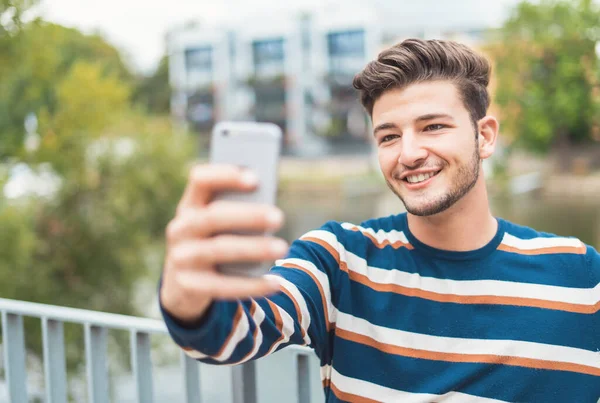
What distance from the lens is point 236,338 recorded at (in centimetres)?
64

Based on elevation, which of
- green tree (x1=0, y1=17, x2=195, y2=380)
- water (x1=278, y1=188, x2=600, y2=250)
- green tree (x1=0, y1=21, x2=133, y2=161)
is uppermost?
green tree (x1=0, y1=21, x2=133, y2=161)

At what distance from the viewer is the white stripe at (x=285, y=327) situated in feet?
2.50

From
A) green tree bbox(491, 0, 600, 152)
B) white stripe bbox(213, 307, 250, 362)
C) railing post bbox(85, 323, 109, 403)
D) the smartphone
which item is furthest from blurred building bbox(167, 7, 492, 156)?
the smartphone

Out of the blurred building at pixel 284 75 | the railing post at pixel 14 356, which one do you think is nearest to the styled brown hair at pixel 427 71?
the railing post at pixel 14 356

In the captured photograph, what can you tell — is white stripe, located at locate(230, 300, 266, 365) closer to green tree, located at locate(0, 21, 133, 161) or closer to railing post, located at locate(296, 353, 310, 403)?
railing post, located at locate(296, 353, 310, 403)

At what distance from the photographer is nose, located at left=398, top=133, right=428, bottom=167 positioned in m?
0.91

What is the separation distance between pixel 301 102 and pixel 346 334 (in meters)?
26.2

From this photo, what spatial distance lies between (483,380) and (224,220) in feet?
1.84

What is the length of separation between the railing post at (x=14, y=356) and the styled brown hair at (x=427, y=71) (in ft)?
2.95

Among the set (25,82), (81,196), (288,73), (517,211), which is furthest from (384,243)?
(288,73)

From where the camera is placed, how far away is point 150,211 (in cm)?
1006

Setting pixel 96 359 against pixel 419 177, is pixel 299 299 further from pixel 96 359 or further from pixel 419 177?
pixel 96 359

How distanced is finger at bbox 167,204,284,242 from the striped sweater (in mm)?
339

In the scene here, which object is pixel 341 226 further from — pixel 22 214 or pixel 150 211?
pixel 150 211
